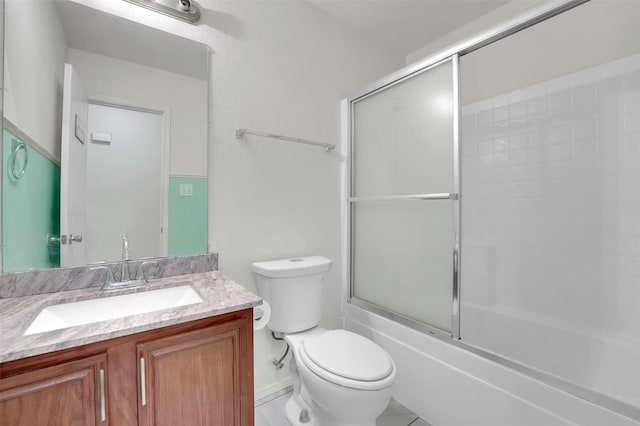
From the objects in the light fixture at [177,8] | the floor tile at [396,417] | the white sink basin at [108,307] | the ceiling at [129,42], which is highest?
the light fixture at [177,8]

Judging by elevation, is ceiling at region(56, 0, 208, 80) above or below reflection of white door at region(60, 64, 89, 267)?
above

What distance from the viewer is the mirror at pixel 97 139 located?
3.62 ft

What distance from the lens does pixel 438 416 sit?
151 centimetres

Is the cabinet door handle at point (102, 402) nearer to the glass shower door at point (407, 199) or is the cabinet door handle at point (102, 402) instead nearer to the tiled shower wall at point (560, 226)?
the glass shower door at point (407, 199)

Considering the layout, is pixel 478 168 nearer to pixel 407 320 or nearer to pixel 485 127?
pixel 485 127

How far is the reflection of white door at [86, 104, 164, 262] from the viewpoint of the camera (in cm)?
127

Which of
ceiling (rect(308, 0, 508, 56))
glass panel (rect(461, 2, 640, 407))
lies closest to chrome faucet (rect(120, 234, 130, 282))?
glass panel (rect(461, 2, 640, 407))

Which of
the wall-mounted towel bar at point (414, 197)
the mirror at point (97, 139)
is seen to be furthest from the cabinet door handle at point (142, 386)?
the wall-mounted towel bar at point (414, 197)

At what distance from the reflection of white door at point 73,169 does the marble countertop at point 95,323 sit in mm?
183

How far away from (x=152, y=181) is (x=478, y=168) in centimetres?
207

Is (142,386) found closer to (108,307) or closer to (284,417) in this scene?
(108,307)

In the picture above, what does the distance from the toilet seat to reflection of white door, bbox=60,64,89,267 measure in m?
1.06

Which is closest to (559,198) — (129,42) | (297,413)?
(297,413)

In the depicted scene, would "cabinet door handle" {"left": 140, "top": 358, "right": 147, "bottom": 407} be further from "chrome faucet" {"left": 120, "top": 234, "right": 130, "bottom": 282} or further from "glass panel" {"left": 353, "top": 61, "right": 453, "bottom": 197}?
"glass panel" {"left": 353, "top": 61, "right": 453, "bottom": 197}
